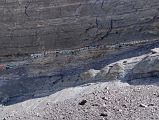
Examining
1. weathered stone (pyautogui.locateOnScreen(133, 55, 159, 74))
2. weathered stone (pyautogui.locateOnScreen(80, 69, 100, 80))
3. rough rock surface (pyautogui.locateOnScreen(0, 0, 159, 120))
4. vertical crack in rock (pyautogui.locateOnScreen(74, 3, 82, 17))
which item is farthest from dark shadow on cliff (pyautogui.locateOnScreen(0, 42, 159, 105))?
vertical crack in rock (pyautogui.locateOnScreen(74, 3, 82, 17))

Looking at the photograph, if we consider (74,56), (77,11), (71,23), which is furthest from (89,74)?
(77,11)

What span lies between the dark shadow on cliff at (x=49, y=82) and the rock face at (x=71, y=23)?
0.91m

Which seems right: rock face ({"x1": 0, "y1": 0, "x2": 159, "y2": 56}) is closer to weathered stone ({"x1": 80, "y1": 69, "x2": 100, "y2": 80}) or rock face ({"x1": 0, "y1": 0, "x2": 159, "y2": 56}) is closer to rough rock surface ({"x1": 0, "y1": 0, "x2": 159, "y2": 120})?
rough rock surface ({"x1": 0, "y1": 0, "x2": 159, "y2": 120})

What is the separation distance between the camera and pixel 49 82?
53.7ft

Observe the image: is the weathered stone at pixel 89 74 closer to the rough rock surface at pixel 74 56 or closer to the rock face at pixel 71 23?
the rough rock surface at pixel 74 56

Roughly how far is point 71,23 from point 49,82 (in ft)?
7.52

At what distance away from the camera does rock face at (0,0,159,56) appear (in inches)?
656

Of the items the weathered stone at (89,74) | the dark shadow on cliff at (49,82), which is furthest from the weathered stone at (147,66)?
the weathered stone at (89,74)

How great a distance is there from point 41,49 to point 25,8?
1509 mm

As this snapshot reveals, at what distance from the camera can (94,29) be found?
17.2 meters

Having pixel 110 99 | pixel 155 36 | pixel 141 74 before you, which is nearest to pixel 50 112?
pixel 110 99

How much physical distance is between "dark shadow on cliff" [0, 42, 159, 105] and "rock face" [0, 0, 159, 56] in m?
0.91

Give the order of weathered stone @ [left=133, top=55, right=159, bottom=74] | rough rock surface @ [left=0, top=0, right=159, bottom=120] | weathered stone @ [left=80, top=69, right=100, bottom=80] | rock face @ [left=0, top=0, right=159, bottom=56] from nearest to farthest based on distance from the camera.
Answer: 1. rough rock surface @ [left=0, top=0, right=159, bottom=120]
2. weathered stone @ [left=133, top=55, right=159, bottom=74]
3. weathered stone @ [left=80, top=69, right=100, bottom=80]
4. rock face @ [left=0, top=0, right=159, bottom=56]

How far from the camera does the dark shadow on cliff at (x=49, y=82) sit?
1568 centimetres
